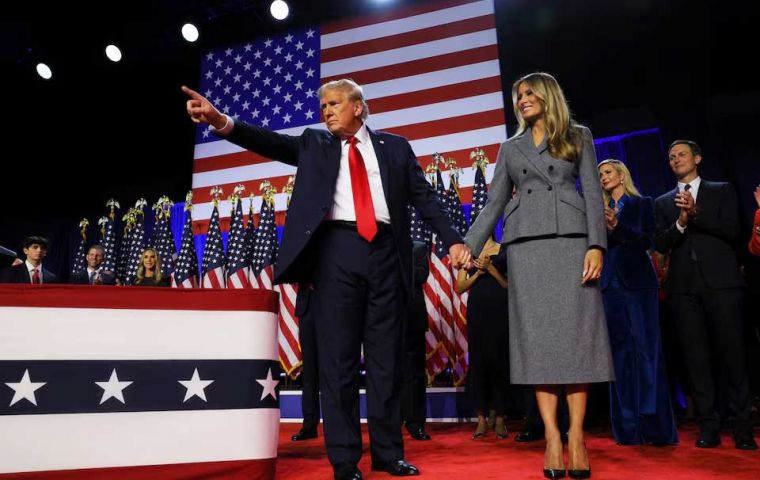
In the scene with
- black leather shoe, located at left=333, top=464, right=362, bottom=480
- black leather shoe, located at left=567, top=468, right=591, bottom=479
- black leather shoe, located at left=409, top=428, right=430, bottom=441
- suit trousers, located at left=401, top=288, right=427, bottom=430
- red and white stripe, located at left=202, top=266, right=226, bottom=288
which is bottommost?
black leather shoe, located at left=409, top=428, right=430, bottom=441

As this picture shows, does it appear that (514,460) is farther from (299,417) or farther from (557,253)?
(299,417)

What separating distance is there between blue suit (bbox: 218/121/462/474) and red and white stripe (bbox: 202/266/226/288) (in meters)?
4.34

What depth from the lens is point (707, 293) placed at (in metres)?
3.34

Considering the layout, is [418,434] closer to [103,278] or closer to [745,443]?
[745,443]

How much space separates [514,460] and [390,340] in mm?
916

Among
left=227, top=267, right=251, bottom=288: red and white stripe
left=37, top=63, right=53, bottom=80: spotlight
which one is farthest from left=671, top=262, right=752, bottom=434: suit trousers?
left=37, top=63, right=53, bottom=80: spotlight

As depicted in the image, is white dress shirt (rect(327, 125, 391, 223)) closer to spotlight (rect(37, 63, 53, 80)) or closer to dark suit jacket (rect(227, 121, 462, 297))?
dark suit jacket (rect(227, 121, 462, 297))

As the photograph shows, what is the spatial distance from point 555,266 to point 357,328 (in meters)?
0.83

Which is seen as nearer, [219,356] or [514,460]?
[219,356]

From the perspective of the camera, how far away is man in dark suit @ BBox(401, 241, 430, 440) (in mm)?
4082

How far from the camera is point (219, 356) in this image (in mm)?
2256

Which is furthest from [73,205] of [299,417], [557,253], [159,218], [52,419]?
[557,253]

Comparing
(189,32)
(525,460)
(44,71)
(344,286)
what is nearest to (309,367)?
(525,460)

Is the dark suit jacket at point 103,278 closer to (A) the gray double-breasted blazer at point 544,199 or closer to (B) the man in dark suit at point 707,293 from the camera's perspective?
(A) the gray double-breasted blazer at point 544,199
